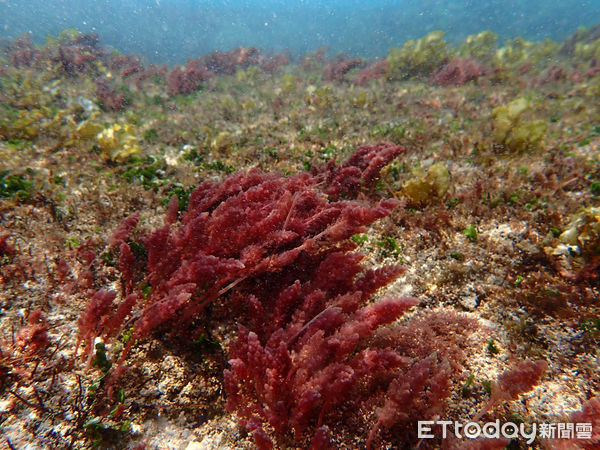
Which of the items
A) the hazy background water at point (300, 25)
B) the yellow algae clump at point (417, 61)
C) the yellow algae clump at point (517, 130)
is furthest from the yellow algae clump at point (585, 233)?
the hazy background water at point (300, 25)

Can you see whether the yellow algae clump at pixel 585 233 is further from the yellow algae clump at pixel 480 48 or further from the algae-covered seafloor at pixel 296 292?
the yellow algae clump at pixel 480 48

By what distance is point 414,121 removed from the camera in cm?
630

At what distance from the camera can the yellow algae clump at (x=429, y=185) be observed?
3613 millimetres

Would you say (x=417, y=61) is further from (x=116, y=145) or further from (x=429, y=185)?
(x=116, y=145)

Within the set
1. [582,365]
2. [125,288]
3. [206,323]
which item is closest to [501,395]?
[582,365]

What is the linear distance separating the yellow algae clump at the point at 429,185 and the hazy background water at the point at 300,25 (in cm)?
2535

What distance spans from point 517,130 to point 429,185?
2.34 metres

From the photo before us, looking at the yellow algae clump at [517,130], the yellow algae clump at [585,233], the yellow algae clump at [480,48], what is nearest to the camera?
the yellow algae clump at [585,233]

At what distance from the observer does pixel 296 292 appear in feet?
7.38

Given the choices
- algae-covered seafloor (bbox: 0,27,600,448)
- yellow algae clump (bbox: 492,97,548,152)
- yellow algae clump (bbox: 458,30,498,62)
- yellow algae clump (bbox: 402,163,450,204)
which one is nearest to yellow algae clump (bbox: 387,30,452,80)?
yellow algae clump (bbox: 458,30,498,62)

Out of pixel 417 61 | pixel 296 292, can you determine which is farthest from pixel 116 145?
pixel 417 61

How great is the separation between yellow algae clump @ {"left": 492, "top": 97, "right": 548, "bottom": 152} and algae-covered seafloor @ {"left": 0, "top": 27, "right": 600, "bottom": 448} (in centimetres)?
3

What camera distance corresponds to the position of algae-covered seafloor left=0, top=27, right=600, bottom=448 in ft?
6.23

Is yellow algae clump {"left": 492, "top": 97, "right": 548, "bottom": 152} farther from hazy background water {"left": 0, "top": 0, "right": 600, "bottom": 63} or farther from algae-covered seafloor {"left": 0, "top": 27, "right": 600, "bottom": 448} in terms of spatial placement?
hazy background water {"left": 0, "top": 0, "right": 600, "bottom": 63}
